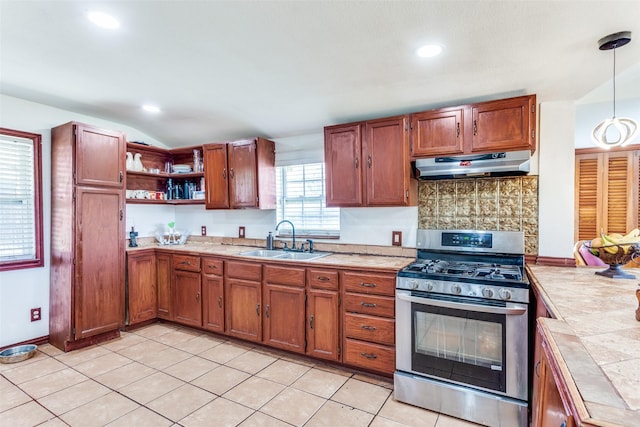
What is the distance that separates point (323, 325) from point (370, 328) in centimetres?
43

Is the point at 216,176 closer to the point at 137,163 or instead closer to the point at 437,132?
the point at 137,163

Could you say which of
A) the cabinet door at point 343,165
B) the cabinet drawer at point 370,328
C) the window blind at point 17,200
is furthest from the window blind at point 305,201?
the window blind at point 17,200

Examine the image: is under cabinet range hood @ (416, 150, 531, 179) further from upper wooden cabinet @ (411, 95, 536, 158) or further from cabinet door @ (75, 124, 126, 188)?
A: cabinet door @ (75, 124, 126, 188)

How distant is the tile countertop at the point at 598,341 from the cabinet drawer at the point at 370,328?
3.36 ft

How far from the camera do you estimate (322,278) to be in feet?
9.12

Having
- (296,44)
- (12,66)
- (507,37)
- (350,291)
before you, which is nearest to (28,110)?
(12,66)

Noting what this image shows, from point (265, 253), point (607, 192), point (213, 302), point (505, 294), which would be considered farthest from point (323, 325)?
point (607, 192)

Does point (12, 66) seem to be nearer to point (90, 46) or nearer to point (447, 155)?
point (90, 46)

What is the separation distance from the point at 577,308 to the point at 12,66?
3.83 metres

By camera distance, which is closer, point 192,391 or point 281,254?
point 192,391

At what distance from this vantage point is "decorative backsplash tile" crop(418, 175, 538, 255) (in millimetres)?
2648

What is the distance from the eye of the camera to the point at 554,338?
3.94 ft

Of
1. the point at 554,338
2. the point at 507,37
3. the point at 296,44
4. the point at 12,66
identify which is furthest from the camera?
the point at 12,66

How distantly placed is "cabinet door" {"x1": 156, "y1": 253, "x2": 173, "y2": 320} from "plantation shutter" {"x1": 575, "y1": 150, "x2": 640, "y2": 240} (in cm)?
571
